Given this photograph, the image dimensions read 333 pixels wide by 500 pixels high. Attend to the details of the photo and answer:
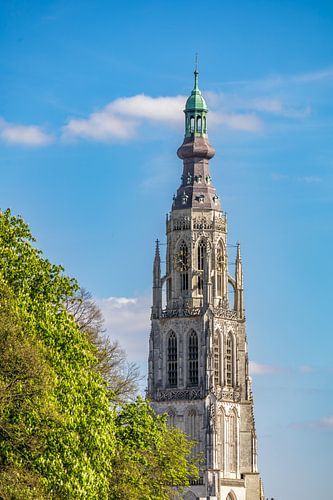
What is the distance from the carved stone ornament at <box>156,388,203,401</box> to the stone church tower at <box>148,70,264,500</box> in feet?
0.29

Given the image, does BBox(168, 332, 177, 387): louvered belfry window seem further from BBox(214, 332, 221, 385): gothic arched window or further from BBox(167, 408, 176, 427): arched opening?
BBox(214, 332, 221, 385): gothic arched window

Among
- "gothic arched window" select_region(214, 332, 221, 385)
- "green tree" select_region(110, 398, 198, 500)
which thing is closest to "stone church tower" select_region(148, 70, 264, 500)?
"gothic arched window" select_region(214, 332, 221, 385)

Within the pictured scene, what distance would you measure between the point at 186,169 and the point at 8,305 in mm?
99605

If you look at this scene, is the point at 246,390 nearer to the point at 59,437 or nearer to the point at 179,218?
the point at 179,218

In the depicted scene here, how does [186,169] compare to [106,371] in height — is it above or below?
above

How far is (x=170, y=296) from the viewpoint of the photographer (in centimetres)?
14700

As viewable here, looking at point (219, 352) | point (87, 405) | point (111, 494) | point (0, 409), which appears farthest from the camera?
point (219, 352)

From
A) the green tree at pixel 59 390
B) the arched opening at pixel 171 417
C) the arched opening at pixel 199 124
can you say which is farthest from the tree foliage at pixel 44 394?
the arched opening at pixel 199 124

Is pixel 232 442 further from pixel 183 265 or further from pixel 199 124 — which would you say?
pixel 199 124

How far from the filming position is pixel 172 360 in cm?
14362

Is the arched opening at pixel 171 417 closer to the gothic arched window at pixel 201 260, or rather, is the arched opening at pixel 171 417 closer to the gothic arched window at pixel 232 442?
the gothic arched window at pixel 232 442

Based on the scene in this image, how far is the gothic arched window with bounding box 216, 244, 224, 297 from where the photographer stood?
146 m

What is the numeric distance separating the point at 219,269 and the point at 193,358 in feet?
30.3

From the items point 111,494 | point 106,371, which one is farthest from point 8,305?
point 106,371
